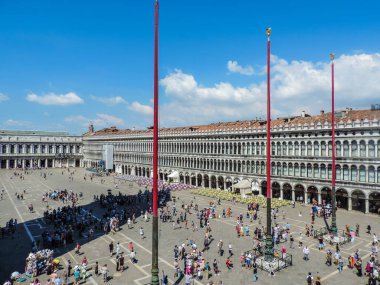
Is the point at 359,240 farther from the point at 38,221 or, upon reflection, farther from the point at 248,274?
the point at 38,221

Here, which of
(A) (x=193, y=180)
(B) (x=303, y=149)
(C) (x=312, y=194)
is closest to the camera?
(C) (x=312, y=194)

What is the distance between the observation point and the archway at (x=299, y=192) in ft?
172

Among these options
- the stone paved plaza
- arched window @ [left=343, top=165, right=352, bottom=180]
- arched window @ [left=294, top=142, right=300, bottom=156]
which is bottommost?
the stone paved plaza

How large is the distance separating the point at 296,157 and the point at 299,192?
6232mm

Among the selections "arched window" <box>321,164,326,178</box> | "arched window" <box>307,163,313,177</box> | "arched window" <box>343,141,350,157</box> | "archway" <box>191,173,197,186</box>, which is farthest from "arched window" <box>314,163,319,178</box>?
"archway" <box>191,173,197,186</box>

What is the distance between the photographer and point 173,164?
81.8 meters

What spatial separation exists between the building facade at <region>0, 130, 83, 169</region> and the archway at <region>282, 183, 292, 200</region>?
360 feet

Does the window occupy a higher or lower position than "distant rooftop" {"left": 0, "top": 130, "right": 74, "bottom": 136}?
lower

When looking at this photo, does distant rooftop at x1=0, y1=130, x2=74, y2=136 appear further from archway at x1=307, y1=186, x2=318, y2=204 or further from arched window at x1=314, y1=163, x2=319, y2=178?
arched window at x1=314, y1=163, x2=319, y2=178

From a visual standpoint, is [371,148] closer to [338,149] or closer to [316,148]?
[338,149]

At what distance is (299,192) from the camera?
175 feet

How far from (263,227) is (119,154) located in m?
81.2

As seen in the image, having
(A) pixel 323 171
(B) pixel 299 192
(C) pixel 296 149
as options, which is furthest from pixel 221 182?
(A) pixel 323 171

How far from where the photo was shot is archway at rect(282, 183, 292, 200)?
179ft
